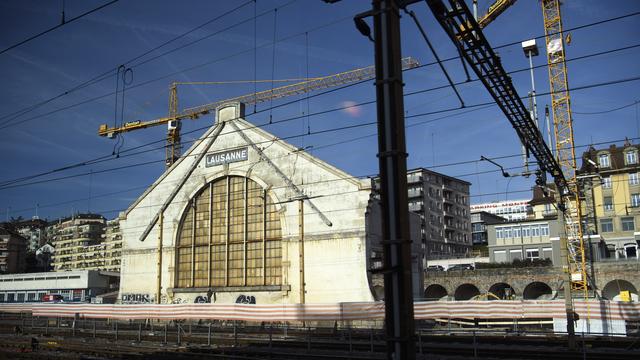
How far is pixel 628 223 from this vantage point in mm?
68812

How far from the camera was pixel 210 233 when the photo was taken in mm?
46719

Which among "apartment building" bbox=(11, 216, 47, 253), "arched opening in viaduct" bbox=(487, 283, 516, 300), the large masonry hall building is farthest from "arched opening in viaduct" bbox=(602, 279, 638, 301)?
"apartment building" bbox=(11, 216, 47, 253)

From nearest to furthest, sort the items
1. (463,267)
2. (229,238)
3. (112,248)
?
1. (229,238)
2. (463,267)
3. (112,248)

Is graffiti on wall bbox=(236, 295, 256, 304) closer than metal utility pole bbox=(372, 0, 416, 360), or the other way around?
metal utility pole bbox=(372, 0, 416, 360)

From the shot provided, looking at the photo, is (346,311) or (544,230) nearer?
(346,311)

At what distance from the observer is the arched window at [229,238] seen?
1711 inches

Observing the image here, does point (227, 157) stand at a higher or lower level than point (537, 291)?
higher

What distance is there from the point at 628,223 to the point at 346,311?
52575 millimetres

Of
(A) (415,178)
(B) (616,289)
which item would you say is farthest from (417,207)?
(B) (616,289)

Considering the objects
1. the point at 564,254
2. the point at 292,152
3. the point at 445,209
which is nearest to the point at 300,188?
the point at 292,152

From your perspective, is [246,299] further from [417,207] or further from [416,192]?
[416,192]

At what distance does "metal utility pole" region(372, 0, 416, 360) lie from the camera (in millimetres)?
8766

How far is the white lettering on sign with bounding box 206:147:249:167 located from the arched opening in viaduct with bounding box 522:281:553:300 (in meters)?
33.5

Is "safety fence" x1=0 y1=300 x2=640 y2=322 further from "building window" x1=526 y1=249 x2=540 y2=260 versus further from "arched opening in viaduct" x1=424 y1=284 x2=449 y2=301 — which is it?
"building window" x1=526 y1=249 x2=540 y2=260
